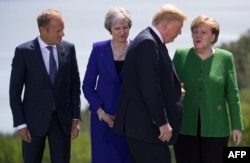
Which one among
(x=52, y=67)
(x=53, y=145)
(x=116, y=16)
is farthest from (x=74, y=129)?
(x=116, y=16)

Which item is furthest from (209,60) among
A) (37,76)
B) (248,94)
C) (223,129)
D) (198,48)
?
(248,94)

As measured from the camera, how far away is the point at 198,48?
5.87 meters

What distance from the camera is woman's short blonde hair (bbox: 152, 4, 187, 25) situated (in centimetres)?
517

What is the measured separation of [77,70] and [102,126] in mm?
516

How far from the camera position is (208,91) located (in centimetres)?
585

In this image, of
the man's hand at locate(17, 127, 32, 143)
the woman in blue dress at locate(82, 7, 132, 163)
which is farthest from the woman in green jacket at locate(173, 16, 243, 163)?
the man's hand at locate(17, 127, 32, 143)

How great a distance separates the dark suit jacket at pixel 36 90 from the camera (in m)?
5.84

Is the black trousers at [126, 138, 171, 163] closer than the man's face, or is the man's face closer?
the black trousers at [126, 138, 171, 163]

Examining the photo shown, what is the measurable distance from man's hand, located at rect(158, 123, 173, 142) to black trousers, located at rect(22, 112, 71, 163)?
1091 mm

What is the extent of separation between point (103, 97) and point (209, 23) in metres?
1.00

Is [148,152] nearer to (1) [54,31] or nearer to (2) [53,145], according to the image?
(2) [53,145]

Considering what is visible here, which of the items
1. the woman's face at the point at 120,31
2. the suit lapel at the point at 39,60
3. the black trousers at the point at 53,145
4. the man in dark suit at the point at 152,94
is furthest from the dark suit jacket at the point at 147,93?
the suit lapel at the point at 39,60

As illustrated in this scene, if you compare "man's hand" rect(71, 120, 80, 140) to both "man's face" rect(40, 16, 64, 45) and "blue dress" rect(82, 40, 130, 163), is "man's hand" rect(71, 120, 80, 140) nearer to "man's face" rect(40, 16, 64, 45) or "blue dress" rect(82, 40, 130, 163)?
"blue dress" rect(82, 40, 130, 163)

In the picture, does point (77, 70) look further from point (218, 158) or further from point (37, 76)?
point (218, 158)
